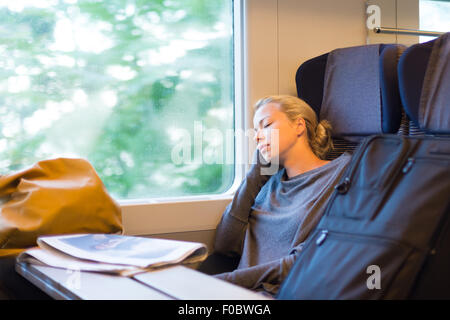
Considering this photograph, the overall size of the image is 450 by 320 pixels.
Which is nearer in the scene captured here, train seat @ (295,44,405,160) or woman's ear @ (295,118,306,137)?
train seat @ (295,44,405,160)

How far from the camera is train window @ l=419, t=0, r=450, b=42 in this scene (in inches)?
102

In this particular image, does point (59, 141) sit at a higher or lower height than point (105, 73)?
lower

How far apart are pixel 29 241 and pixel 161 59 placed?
1021 mm

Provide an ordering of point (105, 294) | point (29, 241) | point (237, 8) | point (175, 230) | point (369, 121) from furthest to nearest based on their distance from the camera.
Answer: point (237, 8), point (175, 230), point (369, 121), point (29, 241), point (105, 294)

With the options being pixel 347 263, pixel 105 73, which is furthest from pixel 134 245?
pixel 105 73

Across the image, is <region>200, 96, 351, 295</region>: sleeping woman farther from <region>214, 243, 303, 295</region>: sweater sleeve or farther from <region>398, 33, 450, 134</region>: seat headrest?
<region>398, 33, 450, 134</region>: seat headrest

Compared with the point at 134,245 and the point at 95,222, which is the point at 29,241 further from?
the point at 134,245

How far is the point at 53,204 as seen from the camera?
1.57m

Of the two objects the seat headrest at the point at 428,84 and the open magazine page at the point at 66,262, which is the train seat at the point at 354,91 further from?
the open magazine page at the point at 66,262

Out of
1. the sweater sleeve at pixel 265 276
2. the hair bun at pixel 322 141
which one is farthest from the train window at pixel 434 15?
the sweater sleeve at pixel 265 276

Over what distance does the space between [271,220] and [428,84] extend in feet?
2.60

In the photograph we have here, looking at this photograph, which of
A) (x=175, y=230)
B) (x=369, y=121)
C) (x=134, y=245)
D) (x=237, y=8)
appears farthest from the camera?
(x=237, y=8)

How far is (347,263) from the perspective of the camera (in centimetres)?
102

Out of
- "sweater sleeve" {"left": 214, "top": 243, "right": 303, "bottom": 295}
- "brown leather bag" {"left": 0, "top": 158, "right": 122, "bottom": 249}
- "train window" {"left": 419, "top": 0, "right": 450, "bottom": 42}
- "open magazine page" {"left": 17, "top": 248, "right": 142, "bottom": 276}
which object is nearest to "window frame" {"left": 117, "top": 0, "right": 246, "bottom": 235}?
"brown leather bag" {"left": 0, "top": 158, "right": 122, "bottom": 249}
